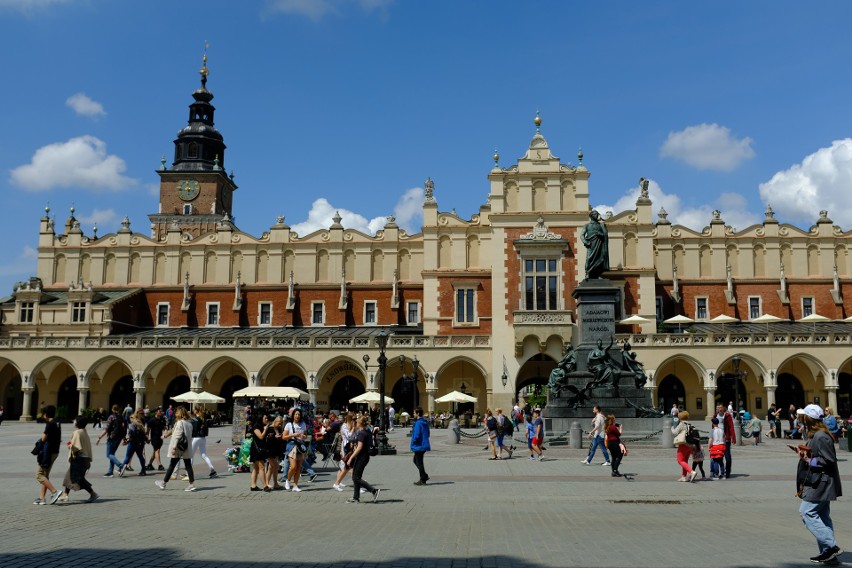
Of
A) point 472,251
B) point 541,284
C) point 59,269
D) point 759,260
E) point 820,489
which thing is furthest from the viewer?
point 59,269

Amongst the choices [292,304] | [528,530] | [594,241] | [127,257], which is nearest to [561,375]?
[594,241]

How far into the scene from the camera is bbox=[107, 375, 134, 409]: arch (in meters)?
56.1

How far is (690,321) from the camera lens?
52.0m

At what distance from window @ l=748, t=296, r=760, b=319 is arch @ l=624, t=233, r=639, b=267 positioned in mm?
9452

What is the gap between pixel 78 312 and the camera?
183 feet

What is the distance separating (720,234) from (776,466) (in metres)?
37.9

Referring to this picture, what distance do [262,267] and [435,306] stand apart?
1430 centimetres

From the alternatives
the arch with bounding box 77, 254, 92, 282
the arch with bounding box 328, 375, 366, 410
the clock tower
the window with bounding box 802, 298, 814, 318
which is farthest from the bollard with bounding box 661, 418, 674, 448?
the clock tower

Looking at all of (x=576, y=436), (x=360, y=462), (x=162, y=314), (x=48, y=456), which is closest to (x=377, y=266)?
(x=162, y=314)

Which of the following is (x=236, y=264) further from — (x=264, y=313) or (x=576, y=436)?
(x=576, y=436)

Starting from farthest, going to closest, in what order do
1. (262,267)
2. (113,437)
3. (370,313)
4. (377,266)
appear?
(262,267) → (377,266) → (370,313) → (113,437)

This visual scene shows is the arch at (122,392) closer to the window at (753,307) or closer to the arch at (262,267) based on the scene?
the arch at (262,267)

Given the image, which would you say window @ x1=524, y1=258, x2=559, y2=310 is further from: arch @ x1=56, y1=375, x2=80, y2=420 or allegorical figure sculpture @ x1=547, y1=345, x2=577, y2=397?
arch @ x1=56, y1=375, x2=80, y2=420

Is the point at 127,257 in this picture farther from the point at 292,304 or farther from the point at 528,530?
the point at 528,530
